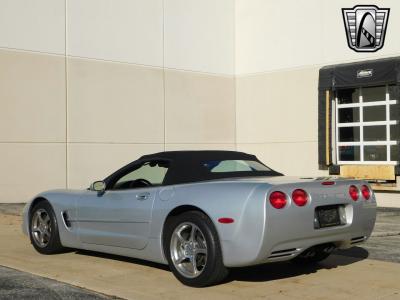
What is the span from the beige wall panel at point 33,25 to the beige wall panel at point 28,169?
2.53m

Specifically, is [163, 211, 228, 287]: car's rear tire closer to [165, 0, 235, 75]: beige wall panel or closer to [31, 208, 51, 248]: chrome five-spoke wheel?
[31, 208, 51, 248]: chrome five-spoke wheel

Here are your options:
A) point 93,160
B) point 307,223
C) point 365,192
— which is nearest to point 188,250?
point 307,223

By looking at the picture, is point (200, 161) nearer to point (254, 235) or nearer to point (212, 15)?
point (254, 235)

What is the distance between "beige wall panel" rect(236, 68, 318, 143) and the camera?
54.0 ft

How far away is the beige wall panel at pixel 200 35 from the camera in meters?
17.5

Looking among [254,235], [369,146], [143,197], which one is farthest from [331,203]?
[369,146]

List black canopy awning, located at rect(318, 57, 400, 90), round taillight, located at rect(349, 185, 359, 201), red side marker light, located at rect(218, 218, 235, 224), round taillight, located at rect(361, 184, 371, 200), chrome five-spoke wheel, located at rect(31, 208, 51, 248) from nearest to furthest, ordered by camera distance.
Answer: red side marker light, located at rect(218, 218, 235, 224)
round taillight, located at rect(349, 185, 359, 201)
round taillight, located at rect(361, 184, 371, 200)
chrome five-spoke wheel, located at rect(31, 208, 51, 248)
black canopy awning, located at rect(318, 57, 400, 90)

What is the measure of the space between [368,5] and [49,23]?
8.21 m

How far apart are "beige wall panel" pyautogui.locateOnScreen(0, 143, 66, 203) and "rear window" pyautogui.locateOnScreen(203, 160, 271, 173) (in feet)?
30.4

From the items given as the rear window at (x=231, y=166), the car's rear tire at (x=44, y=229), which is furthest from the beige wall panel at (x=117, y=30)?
the rear window at (x=231, y=166)

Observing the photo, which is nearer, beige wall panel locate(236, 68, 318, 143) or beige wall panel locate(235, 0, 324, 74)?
beige wall panel locate(235, 0, 324, 74)

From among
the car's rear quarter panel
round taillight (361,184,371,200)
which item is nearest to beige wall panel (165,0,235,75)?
round taillight (361,184,371,200)

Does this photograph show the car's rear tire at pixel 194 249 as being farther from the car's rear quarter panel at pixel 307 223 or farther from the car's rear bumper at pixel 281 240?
the car's rear quarter panel at pixel 307 223

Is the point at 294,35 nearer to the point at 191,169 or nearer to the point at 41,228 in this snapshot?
the point at 41,228
